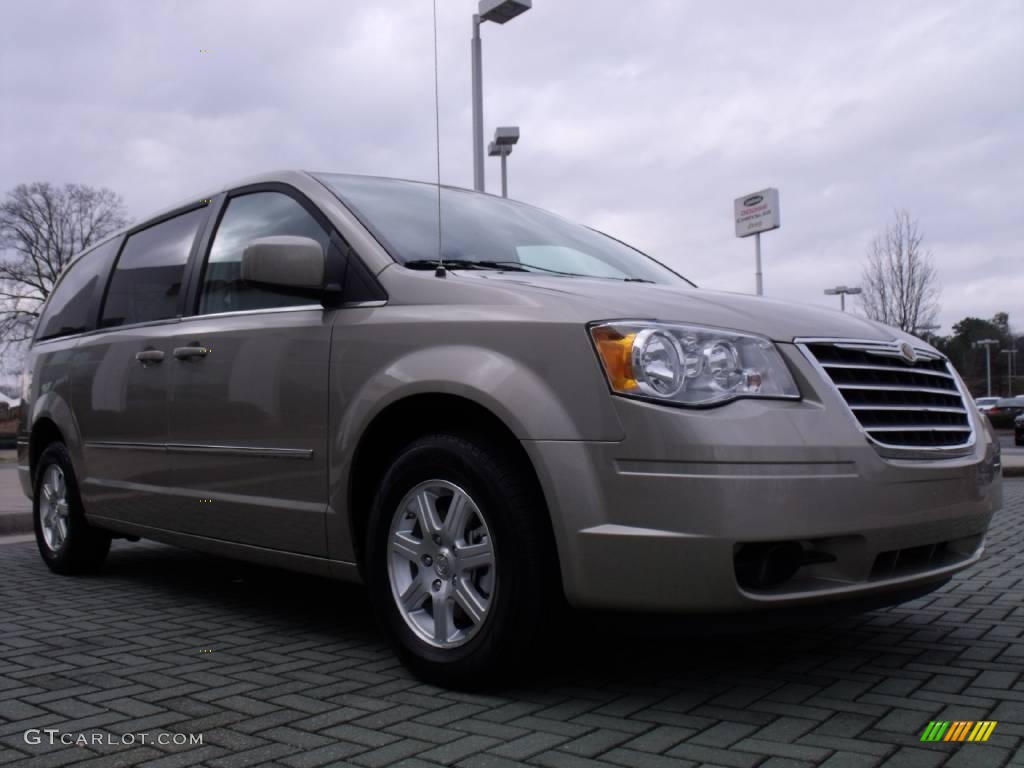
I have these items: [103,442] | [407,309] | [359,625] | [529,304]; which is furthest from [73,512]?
[529,304]

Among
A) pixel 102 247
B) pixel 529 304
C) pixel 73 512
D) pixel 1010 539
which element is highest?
pixel 102 247

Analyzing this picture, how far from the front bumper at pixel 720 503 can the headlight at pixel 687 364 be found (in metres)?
0.05

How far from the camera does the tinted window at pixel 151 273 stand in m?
4.90

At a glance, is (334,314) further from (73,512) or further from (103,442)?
(73,512)

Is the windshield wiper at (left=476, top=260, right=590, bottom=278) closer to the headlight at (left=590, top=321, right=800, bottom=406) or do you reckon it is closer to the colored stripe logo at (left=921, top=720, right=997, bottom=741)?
the headlight at (left=590, top=321, right=800, bottom=406)

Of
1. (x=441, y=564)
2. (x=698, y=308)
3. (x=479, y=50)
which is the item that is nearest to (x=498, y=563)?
(x=441, y=564)

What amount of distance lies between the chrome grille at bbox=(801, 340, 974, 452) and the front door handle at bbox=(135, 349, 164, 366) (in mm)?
2878

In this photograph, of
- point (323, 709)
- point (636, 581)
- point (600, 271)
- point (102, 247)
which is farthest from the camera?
point (102, 247)

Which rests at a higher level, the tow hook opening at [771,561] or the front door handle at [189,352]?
the front door handle at [189,352]

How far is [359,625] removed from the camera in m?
4.34

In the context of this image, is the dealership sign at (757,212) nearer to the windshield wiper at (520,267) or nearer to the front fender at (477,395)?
the windshield wiper at (520,267)

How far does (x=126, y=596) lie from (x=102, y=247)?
6.77 feet

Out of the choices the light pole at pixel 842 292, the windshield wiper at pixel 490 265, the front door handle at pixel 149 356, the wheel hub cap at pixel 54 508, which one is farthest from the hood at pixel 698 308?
the light pole at pixel 842 292

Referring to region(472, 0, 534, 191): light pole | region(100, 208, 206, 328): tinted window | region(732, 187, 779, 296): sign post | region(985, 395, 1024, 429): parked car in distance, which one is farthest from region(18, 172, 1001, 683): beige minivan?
region(985, 395, 1024, 429): parked car in distance
